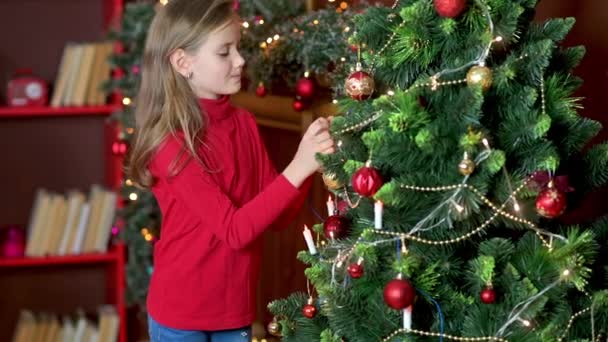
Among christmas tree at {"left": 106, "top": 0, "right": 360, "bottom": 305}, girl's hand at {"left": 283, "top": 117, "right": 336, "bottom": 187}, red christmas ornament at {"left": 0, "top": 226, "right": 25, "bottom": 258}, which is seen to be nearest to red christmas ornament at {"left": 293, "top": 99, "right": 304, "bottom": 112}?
christmas tree at {"left": 106, "top": 0, "right": 360, "bottom": 305}

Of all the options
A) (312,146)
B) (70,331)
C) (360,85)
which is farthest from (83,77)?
(360,85)

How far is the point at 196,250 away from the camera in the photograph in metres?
2.42

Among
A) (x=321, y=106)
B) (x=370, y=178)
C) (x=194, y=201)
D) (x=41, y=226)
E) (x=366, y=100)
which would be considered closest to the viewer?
(x=370, y=178)

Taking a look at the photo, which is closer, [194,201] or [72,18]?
[194,201]

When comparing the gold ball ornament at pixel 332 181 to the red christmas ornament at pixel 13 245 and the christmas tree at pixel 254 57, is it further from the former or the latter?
the red christmas ornament at pixel 13 245

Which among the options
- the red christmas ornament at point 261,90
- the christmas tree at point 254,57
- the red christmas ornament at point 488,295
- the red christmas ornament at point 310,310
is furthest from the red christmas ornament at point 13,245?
the red christmas ornament at point 488,295

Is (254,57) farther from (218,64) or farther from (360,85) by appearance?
(360,85)

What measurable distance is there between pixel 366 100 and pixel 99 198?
2.57 meters

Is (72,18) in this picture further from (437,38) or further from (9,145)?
(437,38)

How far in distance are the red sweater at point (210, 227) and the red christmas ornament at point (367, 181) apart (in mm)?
627

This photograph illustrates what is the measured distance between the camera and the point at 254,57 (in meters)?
3.23

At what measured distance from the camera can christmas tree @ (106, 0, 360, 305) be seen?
2.96 meters

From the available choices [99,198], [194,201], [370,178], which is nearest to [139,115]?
[194,201]

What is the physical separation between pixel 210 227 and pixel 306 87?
84cm
